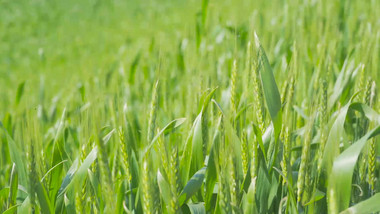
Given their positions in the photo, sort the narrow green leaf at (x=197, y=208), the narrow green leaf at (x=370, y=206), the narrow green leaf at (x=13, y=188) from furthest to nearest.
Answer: the narrow green leaf at (x=13, y=188)
the narrow green leaf at (x=197, y=208)
the narrow green leaf at (x=370, y=206)

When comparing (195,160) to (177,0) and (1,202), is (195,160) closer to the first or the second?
(1,202)

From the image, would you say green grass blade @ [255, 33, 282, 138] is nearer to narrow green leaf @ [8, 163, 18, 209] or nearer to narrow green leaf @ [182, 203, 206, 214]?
narrow green leaf @ [182, 203, 206, 214]

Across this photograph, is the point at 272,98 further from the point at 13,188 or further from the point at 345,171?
the point at 13,188

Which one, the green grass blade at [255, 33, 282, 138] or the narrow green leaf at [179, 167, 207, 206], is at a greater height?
the green grass blade at [255, 33, 282, 138]

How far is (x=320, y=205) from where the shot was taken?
1182mm

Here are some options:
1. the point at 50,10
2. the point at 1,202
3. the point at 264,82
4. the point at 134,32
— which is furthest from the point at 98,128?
the point at 50,10

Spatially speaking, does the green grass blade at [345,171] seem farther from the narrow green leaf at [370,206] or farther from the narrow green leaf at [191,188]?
the narrow green leaf at [191,188]

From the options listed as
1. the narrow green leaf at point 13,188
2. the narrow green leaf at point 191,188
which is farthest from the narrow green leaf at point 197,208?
the narrow green leaf at point 13,188

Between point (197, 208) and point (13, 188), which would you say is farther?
point (13, 188)

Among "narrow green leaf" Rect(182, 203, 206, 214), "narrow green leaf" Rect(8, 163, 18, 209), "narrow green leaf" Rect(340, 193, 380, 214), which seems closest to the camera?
"narrow green leaf" Rect(340, 193, 380, 214)

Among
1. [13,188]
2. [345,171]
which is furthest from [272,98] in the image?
[13,188]

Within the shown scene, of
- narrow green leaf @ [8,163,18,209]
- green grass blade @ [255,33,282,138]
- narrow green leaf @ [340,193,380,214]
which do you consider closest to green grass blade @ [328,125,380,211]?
narrow green leaf @ [340,193,380,214]

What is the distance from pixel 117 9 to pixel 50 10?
1.57m

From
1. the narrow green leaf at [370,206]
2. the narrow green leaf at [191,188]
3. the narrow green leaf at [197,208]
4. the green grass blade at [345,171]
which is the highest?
the green grass blade at [345,171]
